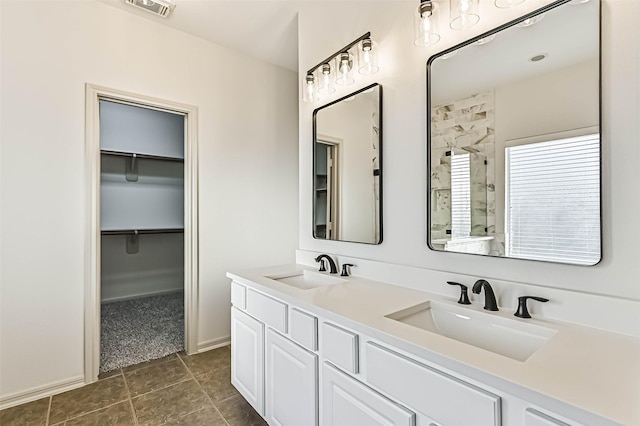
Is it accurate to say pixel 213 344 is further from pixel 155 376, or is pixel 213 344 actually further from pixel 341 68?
pixel 341 68

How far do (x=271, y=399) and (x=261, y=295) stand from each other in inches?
20.8

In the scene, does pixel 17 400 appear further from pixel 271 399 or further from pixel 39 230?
pixel 271 399

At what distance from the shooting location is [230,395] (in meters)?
2.04

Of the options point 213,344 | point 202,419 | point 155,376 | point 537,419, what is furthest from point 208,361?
point 537,419

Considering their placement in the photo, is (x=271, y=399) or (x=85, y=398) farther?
(x=85, y=398)

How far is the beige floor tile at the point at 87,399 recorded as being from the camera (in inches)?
73.2

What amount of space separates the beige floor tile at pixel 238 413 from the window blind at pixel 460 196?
60.6 inches

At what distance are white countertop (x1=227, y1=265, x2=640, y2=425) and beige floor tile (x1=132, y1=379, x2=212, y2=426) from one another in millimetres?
1273

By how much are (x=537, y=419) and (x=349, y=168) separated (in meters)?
1.53

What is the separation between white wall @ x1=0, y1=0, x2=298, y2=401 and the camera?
1.93 m

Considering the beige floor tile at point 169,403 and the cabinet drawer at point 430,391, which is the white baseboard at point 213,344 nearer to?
the beige floor tile at point 169,403

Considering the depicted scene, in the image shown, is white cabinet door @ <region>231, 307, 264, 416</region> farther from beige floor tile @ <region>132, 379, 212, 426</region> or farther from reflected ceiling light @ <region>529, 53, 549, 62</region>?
reflected ceiling light @ <region>529, 53, 549, 62</region>

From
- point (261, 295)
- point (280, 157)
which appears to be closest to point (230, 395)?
point (261, 295)

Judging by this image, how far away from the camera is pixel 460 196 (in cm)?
142
